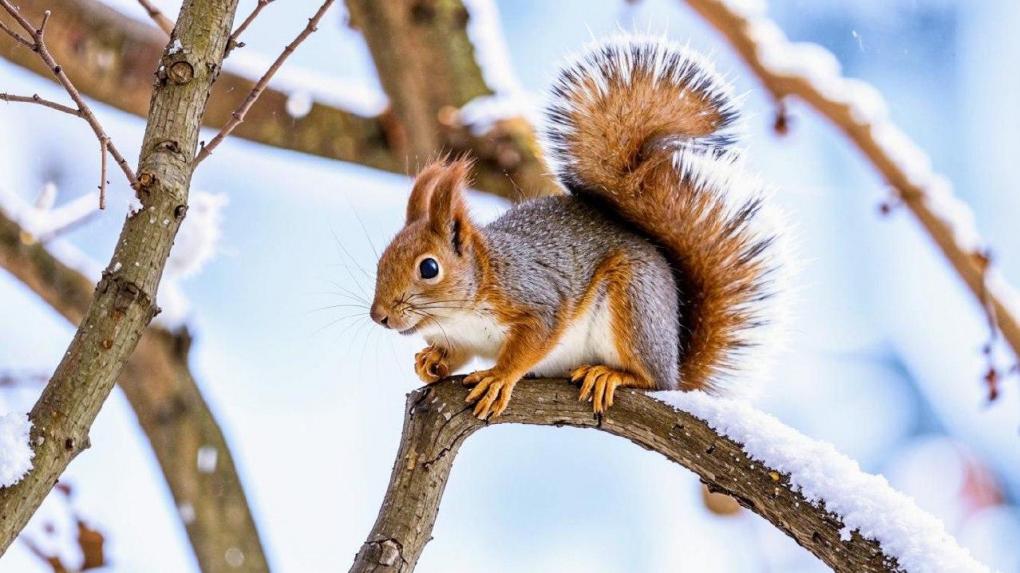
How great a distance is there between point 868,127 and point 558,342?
1.16m

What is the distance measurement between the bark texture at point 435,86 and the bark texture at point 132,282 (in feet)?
5.21

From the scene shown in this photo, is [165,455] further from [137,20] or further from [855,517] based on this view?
[855,517]

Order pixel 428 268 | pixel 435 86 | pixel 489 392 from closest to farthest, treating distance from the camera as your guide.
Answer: pixel 489 392 → pixel 428 268 → pixel 435 86

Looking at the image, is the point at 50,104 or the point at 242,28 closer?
the point at 50,104

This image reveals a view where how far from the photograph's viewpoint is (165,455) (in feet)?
8.03

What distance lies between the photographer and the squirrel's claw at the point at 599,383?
1443mm

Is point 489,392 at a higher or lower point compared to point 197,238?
lower

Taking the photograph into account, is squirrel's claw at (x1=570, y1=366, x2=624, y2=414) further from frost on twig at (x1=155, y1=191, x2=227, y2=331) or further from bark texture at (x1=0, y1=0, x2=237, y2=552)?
frost on twig at (x1=155, y1=191, x2=227, y2=331)

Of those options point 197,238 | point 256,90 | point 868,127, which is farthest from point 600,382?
point 868,127

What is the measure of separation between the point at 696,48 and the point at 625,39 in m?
0.12

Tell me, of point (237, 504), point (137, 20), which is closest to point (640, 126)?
point (237, 504)

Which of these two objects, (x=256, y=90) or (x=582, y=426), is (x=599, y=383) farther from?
(x=256, y=90)

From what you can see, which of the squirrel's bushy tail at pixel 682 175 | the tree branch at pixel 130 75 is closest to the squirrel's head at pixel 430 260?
the squirrel's bushy tail at pixel 682 175

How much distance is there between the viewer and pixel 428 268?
62.2 inches
